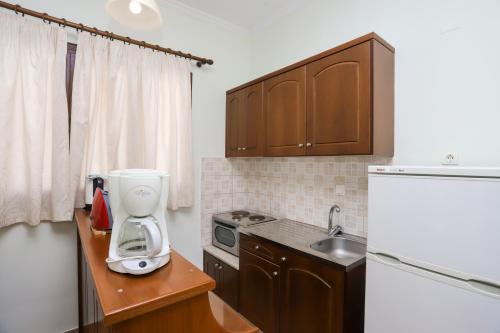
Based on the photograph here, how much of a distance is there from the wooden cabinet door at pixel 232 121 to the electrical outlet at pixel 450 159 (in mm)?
1705

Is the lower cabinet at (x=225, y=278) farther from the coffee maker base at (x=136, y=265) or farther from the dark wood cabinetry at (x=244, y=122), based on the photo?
the coffee maker base at (x=136, y=265)

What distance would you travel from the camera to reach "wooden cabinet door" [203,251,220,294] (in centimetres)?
252

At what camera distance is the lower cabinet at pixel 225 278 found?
227 centimetres

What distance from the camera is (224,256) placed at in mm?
2459

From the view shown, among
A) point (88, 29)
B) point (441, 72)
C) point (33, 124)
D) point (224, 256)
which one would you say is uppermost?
point (88, 29)

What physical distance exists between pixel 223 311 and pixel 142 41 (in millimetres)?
2218

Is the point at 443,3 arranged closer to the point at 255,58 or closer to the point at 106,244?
the point at 255,58

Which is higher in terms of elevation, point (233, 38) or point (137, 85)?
point (233, 38)

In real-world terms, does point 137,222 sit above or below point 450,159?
below

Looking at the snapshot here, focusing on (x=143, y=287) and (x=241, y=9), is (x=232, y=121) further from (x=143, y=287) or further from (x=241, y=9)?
(x=143, y=287)

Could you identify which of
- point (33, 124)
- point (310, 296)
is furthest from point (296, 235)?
point (33, 124)

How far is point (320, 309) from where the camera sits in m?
1.57

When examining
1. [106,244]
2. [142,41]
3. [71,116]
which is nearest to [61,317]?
[106,244]

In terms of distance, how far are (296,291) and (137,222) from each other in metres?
1.23
